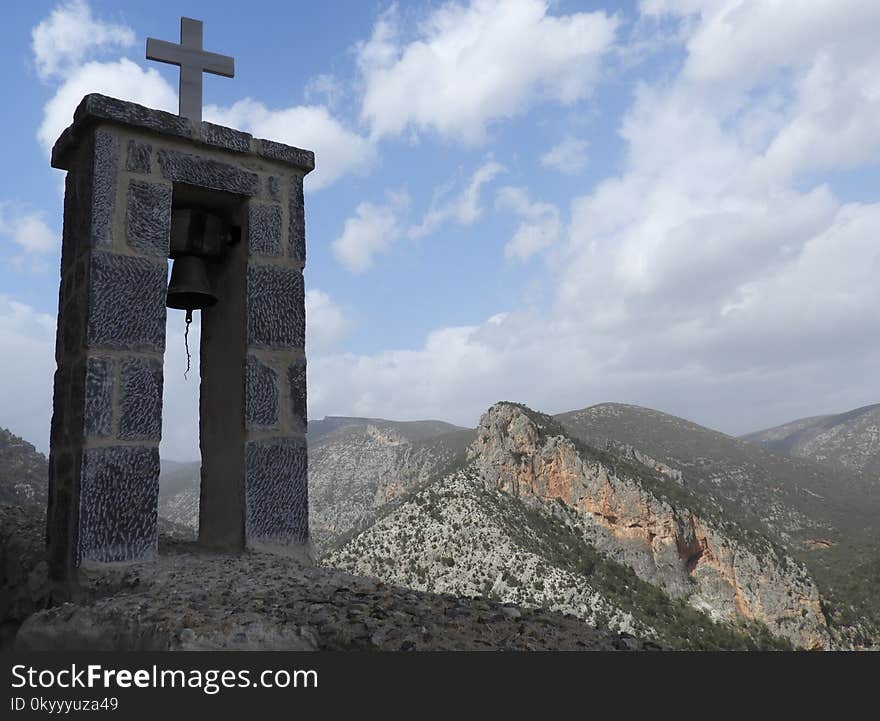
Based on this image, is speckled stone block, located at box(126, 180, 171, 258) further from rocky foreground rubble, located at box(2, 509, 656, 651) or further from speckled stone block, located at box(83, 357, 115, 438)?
rocky foreground rubble, located at box(2, 509, 656, 651)

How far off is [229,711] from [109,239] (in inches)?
121

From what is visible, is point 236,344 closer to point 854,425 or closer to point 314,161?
point 314,161

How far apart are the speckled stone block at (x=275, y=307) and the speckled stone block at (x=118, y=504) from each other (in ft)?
3.34

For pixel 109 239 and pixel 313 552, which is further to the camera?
pixel 313 552

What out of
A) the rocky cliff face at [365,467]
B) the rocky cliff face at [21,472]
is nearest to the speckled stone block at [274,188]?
the rocky cliff face at [21,472]

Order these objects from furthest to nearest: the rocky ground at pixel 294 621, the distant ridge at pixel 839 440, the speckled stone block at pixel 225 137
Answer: the distant ridge at pixel 839 440 → the speckled stone block at pixel 225 137 → the rocky ground at pixel 294 621

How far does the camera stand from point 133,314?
4250 millimetres

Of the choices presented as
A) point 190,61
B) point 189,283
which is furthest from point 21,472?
point 190,61

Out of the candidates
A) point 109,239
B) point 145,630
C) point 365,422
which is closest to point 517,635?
point 145,630

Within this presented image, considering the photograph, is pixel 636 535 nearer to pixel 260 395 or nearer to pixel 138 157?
pixel 260 395

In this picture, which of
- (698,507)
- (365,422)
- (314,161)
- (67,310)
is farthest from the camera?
(365,422)

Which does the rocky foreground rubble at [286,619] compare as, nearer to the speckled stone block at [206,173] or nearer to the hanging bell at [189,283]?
the hanging bell at [189,283]

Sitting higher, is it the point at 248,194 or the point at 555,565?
the point at 248,194

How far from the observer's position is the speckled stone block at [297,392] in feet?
15.4
